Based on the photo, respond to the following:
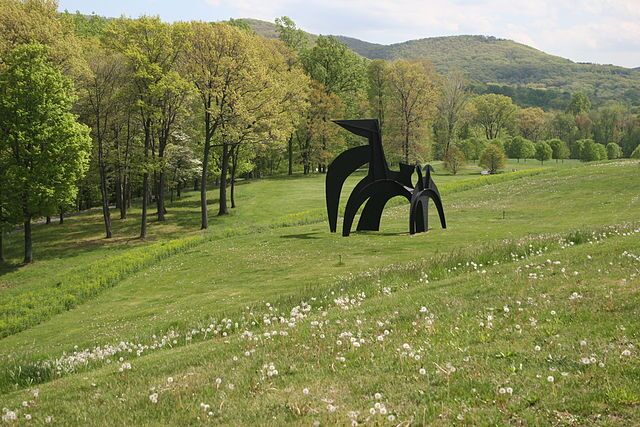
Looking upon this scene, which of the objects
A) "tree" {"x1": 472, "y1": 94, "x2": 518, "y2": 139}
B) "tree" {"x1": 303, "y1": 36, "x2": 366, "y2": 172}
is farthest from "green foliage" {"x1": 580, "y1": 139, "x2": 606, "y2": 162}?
"tree" {"x1": 303, "y1": 36, "x2": 366, "y2": 172}

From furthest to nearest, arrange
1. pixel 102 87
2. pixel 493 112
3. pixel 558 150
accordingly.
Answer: pixel 493 112, pixel 558 150, pixel 102 87

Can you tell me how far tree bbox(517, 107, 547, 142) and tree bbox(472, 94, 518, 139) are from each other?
10.7 m

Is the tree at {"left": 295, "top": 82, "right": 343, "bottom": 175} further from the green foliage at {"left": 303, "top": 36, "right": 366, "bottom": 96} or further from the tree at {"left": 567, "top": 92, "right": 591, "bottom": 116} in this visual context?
the tree at {"left": 567, "top": 92, "right": 591, "bottom": 116}

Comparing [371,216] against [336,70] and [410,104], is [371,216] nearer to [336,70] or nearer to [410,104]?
[410,104]

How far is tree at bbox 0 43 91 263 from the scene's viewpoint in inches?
1400

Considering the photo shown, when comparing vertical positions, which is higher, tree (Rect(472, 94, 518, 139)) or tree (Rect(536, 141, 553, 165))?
tree (Rect(472, 94, 518, 139))

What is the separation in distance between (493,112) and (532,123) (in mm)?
20486

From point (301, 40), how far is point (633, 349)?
285 feet

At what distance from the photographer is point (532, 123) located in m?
142

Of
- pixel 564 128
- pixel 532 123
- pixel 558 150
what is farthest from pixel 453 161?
pixel 532 123

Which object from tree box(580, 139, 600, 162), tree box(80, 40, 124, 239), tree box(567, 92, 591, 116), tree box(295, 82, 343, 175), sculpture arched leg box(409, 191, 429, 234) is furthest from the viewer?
tree box(567, 92, 591, 116)

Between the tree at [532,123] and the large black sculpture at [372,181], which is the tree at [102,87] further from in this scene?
the tree at [532,123]

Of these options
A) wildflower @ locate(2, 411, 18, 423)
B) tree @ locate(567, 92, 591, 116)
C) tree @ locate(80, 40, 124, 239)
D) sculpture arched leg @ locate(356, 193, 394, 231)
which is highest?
tree @ locate(567, 92, 591, 116)

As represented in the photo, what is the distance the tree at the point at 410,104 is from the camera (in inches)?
2995
